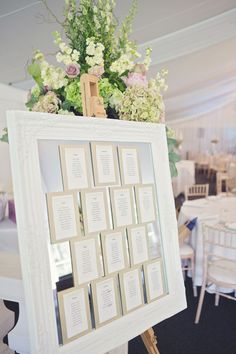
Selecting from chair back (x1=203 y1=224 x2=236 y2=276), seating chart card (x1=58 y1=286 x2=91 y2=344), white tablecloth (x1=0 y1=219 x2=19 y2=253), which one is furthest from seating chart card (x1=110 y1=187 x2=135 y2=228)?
chair back (x1=203 y1=224 x2=236 y2=276)

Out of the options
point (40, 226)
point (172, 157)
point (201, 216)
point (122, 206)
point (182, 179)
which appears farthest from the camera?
point (182, 179)

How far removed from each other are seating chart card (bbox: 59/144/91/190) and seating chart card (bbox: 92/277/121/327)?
12.7 inches

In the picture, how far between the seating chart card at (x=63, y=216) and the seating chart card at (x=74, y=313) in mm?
165

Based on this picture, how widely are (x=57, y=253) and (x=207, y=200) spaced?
3.03 meters

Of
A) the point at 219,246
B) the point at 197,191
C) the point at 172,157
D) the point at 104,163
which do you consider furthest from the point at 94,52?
the point at 197,191

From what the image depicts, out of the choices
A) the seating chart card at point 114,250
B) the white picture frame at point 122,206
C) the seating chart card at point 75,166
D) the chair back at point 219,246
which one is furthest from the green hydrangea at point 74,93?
the chair back at point 219,246

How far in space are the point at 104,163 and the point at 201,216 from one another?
6.99 ft

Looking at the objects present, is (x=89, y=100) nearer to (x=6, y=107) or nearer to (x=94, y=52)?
(x=94, y=52)

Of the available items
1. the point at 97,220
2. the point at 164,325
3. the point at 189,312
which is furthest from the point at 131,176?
the point at 189,312

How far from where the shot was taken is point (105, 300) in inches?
36.3

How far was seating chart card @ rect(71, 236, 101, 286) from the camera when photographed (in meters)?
0.87

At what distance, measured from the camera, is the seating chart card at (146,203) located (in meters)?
1.04

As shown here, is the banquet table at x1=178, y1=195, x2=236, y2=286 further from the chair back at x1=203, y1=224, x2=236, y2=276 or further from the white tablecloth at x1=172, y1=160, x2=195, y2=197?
the white tablecloth at x1=172, y1=160, x2=195, y2=197

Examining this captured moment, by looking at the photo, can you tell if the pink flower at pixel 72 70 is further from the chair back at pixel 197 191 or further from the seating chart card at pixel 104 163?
the chair back at pixel 197 191
